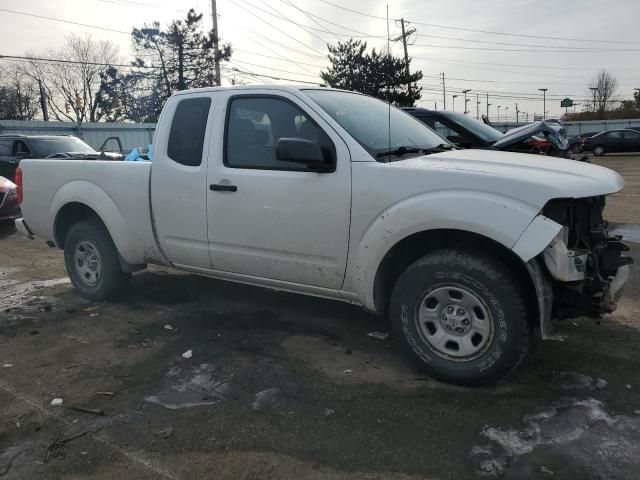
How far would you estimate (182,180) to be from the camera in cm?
443

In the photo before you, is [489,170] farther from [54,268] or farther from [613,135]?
[613,135]

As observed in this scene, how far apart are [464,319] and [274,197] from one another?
1.58 meters

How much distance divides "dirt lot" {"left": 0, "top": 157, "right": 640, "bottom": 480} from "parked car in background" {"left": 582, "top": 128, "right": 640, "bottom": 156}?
2753 centimetres

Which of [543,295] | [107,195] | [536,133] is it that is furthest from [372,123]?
[536,133]

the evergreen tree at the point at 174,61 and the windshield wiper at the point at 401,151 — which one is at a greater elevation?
the evergreen tree at the point at 174,61

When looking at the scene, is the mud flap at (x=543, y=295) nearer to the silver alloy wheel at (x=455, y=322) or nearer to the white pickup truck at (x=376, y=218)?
the white pickup truck at (x=376, y=218)

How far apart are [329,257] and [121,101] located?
44164mm

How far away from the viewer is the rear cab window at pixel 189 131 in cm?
442

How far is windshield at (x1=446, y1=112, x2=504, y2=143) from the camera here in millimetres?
8219

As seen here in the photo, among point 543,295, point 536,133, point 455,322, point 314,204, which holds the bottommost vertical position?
point 455,322

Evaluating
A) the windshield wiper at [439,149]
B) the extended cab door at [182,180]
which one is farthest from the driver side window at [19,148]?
the windshield wiper at [439,149]

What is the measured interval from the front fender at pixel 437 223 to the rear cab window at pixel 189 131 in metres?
1.67

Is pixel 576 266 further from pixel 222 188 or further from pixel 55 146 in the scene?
pixel 55 146

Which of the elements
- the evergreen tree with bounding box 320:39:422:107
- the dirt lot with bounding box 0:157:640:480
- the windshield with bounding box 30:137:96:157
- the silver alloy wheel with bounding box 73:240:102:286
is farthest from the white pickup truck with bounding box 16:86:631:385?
the evergreen tree with bounding box 320:39:422:107
